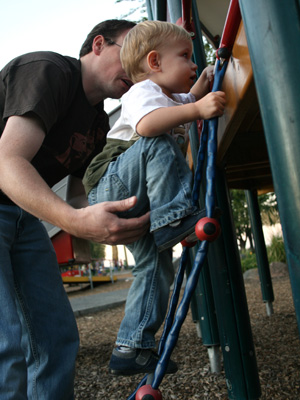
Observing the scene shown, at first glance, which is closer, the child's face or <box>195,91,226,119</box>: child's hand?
<box>195,91,226,119</box>: child's hand

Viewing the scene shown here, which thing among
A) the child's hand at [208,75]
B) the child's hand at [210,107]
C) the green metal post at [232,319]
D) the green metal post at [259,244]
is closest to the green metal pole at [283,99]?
the child's hand at [210,107]

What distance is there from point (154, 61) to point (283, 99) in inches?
32.3

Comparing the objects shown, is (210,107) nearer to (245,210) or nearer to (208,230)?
(208,230)

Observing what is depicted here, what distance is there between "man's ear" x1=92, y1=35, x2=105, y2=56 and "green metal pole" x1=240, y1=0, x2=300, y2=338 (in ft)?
3.93

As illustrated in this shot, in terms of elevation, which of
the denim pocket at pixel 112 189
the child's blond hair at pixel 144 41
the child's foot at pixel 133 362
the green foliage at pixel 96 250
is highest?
the green foliage at pixel 96 250

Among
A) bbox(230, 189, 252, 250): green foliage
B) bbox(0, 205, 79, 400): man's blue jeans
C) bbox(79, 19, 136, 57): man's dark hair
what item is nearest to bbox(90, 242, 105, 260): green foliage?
bbox(230, 189, 252, 250): green foliage

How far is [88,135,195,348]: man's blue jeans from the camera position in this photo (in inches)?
49.4

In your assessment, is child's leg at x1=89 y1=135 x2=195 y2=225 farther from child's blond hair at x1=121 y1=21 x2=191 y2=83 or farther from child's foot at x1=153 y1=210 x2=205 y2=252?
child's blond hair at x1=121 y1=21 x2=191 y2=83

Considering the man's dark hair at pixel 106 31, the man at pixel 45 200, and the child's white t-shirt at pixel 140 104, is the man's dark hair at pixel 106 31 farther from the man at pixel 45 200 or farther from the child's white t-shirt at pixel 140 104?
the child's white t-shirt at pixel 140 104

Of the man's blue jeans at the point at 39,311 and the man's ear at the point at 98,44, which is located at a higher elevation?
the man's ear at the point at 98,44

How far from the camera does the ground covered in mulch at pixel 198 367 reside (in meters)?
2.06

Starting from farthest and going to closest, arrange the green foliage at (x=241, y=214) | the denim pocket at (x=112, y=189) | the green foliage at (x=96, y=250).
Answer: the green foliage at (x=96, y=250) → the green foliage at (x=241, y=214) → the denim pocket at (x=112, y=189)

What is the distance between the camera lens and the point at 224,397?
1973 millimetres

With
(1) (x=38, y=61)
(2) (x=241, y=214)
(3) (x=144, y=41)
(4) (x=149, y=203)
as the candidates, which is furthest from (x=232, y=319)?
(2) (x=241, y=214)
